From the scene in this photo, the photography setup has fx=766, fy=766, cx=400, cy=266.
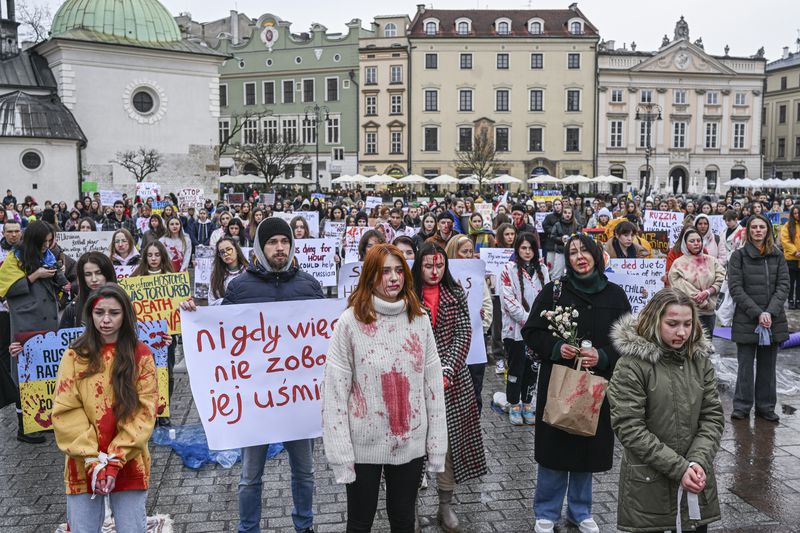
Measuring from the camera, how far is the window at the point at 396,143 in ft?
221

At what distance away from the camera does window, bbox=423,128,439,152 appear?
220 ft

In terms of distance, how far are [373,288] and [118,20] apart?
43255mm

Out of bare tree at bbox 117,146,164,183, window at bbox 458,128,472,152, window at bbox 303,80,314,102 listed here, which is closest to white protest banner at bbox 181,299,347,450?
bare tree at bbox 117,146,164,183

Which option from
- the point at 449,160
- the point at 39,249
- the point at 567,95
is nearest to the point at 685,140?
the point at 567,95

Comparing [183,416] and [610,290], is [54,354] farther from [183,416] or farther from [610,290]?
[610,290]

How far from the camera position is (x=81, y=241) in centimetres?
1259

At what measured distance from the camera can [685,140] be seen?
67.8 meters

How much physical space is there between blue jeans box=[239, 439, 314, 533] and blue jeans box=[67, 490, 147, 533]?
2.44 feet

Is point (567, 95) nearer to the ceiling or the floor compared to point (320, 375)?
nearer to the ceiling

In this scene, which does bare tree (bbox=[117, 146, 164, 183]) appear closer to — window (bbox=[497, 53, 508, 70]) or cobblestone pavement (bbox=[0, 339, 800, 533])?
window (bbox=[497, 53, 508, 70])

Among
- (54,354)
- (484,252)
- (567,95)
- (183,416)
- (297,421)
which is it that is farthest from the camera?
(567,95)

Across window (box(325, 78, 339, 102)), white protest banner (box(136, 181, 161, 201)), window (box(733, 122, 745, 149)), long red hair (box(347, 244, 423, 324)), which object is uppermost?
window (box(325, 78, 339, 102))

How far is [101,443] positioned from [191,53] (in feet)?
138

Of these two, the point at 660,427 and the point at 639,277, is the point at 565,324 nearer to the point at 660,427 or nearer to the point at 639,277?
the point at 660,427
